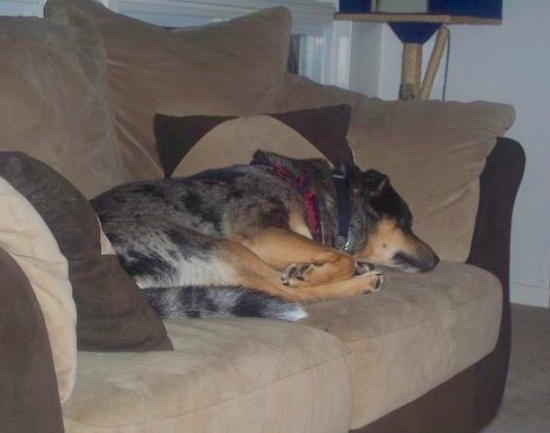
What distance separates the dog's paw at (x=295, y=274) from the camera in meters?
2.34

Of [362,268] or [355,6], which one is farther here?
[355,6]

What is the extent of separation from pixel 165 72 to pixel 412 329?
3.61 feet

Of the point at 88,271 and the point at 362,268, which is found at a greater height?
the point at 88,271

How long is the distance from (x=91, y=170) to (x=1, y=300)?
1.10 metres

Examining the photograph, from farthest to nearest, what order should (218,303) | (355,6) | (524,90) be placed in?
1. (524,90)
2. (355,6)
3. (218,303)

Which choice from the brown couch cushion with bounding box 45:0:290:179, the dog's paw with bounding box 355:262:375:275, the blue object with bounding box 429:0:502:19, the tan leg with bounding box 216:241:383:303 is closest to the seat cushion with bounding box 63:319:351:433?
the tan leg with bounding box 216:241:383:303

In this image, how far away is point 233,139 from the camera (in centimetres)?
273

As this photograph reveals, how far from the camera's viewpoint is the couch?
1.53 meters

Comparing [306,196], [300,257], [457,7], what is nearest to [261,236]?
[300,257]

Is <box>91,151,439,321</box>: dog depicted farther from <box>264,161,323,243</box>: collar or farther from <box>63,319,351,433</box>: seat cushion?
<box>63,319,351,433</box>: seat cushion

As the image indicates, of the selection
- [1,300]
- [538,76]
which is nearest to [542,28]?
[538,76]

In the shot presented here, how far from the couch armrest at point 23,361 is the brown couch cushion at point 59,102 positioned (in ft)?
2.79

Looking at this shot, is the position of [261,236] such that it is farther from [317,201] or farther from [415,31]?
[415,31]

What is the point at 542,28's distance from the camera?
419 centimetres
